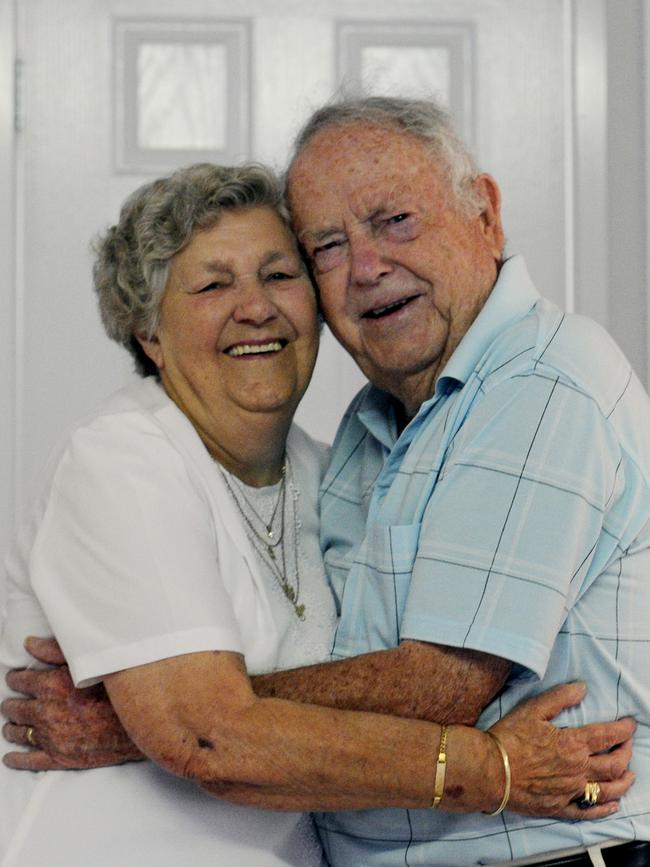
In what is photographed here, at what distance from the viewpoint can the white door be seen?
2449 millimetres

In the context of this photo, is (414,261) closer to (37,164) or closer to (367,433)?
(367,433)

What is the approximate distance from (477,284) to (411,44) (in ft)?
3.44

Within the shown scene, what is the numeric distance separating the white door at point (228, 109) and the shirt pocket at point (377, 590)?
0.95 metres

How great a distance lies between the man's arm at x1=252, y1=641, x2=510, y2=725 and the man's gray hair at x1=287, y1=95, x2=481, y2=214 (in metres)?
0.61

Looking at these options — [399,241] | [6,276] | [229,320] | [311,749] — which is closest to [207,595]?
[311,749]

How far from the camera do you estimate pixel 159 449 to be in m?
1.55

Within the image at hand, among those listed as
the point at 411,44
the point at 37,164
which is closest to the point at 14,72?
the point at 37,164

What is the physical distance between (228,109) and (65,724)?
1.38 m

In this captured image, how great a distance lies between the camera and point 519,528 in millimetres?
1355

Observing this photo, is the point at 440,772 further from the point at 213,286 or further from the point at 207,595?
the point at 213,286

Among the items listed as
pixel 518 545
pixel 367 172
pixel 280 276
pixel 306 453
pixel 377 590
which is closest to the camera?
pixel 518 545

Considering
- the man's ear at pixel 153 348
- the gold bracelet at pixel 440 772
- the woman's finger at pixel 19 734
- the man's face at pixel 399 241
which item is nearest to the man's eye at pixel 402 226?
the man's face at pixel 399 241

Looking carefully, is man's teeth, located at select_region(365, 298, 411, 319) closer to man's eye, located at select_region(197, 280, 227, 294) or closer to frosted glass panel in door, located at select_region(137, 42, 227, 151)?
man's eye, located at select_region(197, 280, 227, 294)

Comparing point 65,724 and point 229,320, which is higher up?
point 229,320
